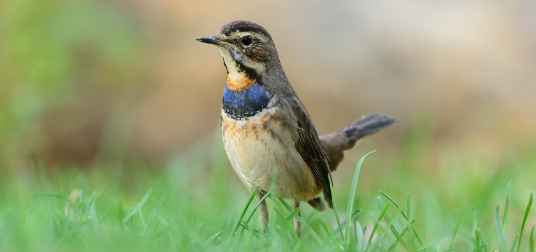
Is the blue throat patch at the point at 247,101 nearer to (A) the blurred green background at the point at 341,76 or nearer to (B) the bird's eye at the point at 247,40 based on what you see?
(B) the bird's eye at the point at 247,40

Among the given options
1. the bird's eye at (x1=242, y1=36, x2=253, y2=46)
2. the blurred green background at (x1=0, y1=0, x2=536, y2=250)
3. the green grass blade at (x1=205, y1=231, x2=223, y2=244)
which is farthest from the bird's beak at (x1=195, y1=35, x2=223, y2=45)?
the blurred green background at (x1=0, y1=0, x2=536, y2=250)

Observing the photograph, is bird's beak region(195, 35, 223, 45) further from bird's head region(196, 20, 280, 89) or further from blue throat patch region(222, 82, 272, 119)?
blue throat patch region(222, 82, 272, 119)

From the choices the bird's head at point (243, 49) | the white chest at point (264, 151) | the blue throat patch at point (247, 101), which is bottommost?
the white chest at point (264, 151)

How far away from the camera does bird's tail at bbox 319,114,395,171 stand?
6082 mm

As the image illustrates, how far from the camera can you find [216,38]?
4.92 m

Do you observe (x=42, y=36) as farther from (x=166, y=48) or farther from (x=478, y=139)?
(x=478, y=139)

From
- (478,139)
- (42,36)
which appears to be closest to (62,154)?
(42,36)

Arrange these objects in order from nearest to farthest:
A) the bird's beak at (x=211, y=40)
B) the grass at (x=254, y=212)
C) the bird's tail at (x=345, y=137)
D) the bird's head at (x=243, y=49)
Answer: the grass at (x=254, y=212) → the bird's beak at (x=211, y=40) → the bird's head at (x=243, y=49) → the bird's tail at (x=345, y=137)

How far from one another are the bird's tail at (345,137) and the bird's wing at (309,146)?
465 mm

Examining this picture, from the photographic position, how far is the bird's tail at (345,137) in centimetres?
608

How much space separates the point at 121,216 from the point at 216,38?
1415 mm

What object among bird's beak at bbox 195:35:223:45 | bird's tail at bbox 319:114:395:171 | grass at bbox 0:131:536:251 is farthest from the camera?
bird's tail at bbox 319:114:395:171

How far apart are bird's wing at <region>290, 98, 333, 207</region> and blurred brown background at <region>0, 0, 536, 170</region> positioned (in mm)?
4064

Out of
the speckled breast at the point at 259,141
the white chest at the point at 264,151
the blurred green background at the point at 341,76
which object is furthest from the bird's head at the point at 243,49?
the blurred green background at the point at 341,76
